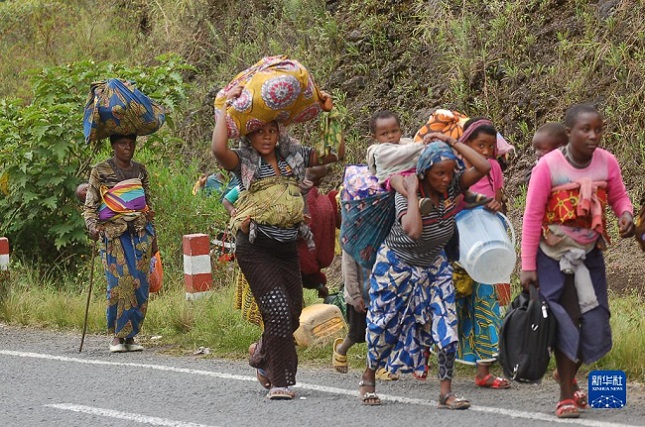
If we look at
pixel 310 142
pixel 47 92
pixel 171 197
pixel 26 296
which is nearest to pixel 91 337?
pixel 26 296

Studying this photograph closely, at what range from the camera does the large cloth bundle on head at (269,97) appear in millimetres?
7680

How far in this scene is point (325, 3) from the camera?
616 inches

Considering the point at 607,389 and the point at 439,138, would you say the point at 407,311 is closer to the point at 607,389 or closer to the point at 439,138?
the point at 439,138

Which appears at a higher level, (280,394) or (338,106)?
(338,106)

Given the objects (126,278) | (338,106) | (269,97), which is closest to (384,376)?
(269,97)

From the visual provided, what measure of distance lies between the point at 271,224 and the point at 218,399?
3.95 feet

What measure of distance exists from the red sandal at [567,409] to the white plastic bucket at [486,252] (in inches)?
35.0

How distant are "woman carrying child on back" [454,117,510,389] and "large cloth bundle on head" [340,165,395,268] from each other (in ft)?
2.34

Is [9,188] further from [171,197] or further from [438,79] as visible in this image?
[438,79]

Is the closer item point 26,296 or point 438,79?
point 26,296

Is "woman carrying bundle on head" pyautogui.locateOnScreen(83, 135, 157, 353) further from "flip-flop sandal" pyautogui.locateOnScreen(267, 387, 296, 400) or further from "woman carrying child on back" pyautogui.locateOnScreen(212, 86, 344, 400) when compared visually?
"flip-flop sandal" pyautogui.locateOnScreen(267, 387, 296, 400)

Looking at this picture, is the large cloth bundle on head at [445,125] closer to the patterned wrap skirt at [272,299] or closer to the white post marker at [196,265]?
the patterned wrap skirt at [272,299]

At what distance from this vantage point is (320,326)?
9.60 m

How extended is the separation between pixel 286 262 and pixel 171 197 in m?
5.54
